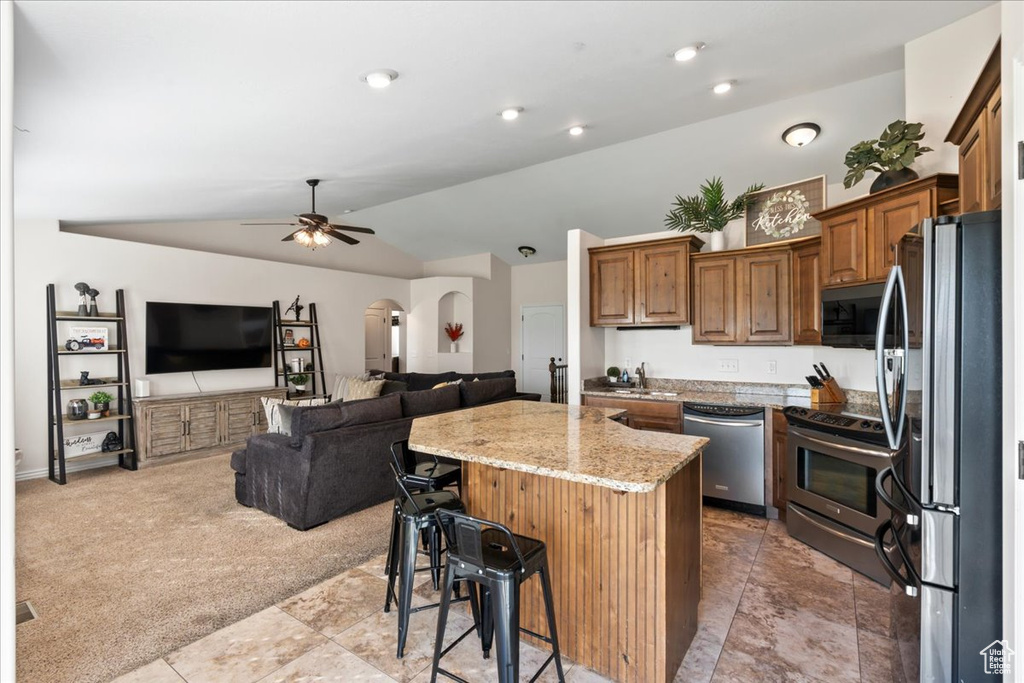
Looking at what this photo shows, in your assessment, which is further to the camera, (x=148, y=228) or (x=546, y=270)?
(x=546, y=270)

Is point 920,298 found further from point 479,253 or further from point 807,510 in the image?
point 479,253

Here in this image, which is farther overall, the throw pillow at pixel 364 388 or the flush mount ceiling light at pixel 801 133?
the throw pillow at pixel 364 388

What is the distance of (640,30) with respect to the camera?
2.28 m

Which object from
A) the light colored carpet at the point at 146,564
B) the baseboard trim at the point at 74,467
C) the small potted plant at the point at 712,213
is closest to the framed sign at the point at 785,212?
the small potted plant at the point at 712,213

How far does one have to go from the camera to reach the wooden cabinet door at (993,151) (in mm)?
1506

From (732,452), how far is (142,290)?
255 inches

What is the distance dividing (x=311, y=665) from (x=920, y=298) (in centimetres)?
265

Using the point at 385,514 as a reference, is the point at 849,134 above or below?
above

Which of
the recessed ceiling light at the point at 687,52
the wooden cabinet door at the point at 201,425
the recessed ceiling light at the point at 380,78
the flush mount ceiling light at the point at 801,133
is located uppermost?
the flush mount ceiling light at the point at 801,133

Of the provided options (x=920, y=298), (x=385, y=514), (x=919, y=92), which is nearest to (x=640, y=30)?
(x=920, y=298)

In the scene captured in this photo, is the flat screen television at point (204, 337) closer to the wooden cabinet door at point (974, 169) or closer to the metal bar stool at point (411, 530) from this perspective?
the metal bar stool at point (411, 530)

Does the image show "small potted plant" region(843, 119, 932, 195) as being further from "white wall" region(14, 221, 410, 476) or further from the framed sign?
"white wall" region(14, 221, 410, 476)

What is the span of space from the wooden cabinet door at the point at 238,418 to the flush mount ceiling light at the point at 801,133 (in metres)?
6.59

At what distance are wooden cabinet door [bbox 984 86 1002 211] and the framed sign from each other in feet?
6.89
